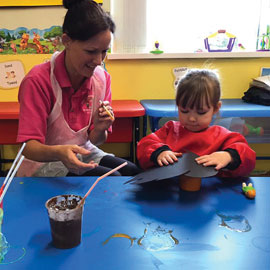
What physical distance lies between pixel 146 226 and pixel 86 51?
63 centimetres

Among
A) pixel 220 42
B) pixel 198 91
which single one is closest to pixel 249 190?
pixel 198 91

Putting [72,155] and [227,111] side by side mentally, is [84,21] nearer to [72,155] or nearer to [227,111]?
[72,155]

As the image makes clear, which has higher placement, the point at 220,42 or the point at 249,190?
the point at 220,42

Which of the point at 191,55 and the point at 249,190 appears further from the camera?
the point at 191,55

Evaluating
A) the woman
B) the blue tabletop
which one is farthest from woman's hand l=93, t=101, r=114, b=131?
the blue tabletop

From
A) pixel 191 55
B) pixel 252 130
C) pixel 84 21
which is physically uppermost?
pixel 84 21

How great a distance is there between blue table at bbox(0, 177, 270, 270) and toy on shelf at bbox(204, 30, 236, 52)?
1504 millimetres

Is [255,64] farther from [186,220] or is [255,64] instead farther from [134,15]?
[186,220]

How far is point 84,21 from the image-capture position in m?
0.95

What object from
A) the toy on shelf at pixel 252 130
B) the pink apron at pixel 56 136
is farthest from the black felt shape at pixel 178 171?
the toy on shelf at pixel 252 130

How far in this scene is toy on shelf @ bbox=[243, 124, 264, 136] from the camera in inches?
73.0

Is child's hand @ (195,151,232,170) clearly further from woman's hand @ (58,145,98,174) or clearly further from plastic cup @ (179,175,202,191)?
woman's hand @ (58,145,98,174)

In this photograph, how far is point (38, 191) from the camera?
0.76m

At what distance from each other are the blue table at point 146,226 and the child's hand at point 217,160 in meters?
0.07
